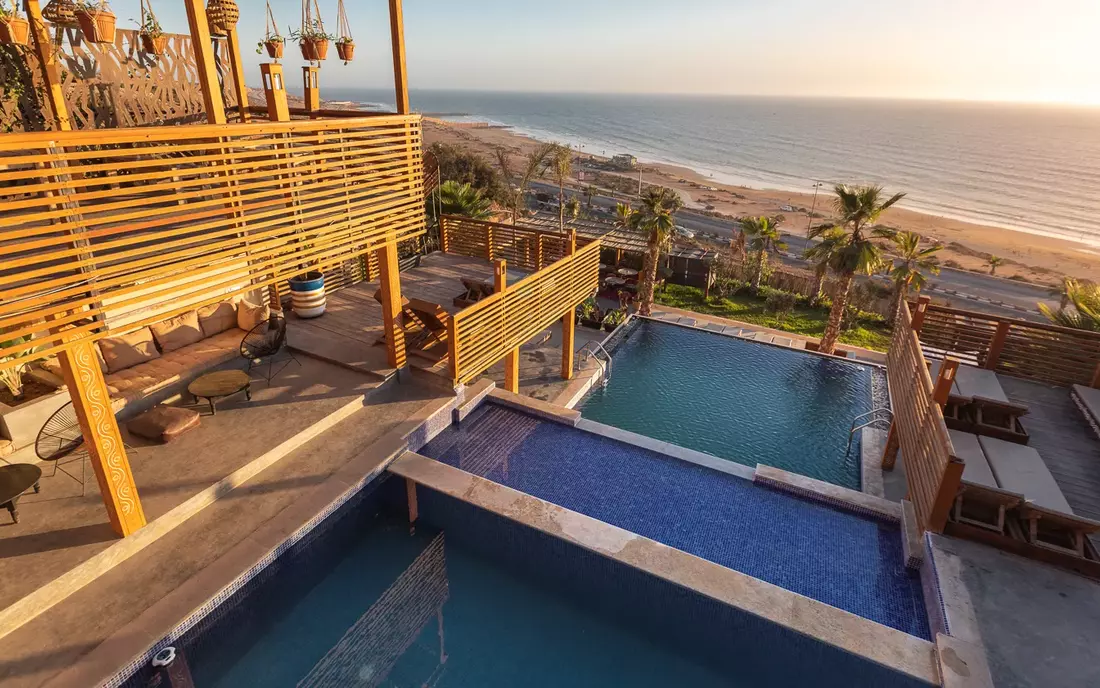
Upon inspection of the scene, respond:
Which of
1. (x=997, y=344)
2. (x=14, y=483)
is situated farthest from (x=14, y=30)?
(x=997, y=344)

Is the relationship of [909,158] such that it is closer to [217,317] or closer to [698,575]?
[698,575]

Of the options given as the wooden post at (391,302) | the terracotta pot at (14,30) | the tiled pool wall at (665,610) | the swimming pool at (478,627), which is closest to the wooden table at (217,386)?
the wooden post at (391,302)

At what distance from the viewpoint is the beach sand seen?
3866cm

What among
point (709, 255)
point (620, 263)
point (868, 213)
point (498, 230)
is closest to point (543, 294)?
point (498, 230)

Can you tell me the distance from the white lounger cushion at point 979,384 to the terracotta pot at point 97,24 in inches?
571

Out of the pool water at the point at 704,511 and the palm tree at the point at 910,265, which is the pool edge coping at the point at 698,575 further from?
the palm tree at the point at 910,265

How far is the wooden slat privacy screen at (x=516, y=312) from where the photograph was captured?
30.2 feet

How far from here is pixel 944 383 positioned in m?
6.77

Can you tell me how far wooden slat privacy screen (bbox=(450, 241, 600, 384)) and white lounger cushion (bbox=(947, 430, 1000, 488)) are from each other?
272 inches

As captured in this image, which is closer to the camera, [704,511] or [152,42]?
[704,511]

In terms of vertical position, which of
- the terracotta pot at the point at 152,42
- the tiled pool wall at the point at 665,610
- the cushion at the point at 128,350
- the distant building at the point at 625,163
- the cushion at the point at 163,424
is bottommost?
the distant building at the point at 625,163

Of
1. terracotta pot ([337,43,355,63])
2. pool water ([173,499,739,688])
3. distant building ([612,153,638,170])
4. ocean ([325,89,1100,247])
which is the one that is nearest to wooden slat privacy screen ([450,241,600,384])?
pool water ([173,499,739,688])

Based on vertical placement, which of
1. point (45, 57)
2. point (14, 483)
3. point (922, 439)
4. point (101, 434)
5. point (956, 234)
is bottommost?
point (956, 234)

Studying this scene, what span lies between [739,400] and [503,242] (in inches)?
272
